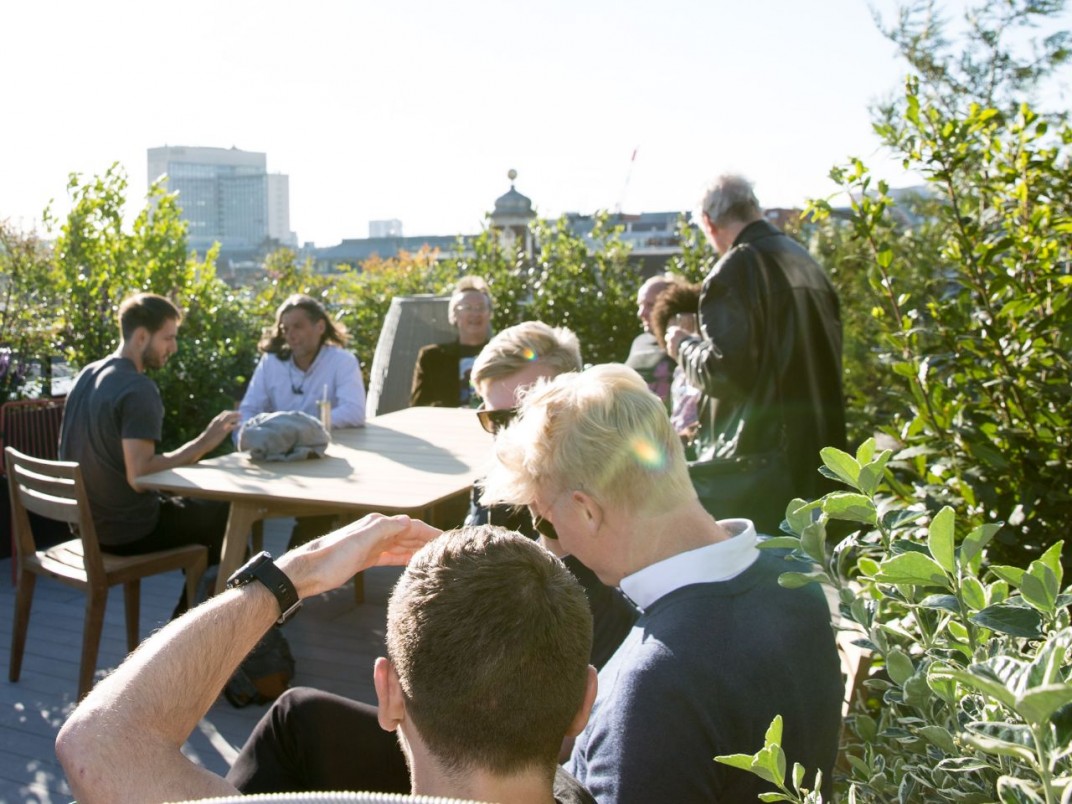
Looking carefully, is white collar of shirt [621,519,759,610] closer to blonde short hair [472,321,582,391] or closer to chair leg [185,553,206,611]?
blonde short hair [472,321,582,391]

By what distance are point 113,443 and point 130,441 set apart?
0.47ft

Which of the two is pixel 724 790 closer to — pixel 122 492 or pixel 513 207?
pixel 122 492

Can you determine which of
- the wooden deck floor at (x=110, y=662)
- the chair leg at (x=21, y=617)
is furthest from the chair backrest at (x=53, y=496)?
the wooden deck floor at (x=110, y=662)

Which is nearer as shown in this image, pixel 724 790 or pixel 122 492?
pixel 724 790

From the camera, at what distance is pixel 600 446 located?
1.65m

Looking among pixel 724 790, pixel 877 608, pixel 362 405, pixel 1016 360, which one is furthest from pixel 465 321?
pixel 877 608

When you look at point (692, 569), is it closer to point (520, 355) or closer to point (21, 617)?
point (520, 355)

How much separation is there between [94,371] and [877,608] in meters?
3.34

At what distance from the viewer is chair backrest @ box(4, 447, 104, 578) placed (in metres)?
3.16

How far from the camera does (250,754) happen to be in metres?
1.70

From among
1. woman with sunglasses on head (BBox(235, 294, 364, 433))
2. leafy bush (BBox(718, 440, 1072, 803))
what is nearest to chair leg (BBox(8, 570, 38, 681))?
woman with sunglasses on head (BBox(235, 294, 364, 433))

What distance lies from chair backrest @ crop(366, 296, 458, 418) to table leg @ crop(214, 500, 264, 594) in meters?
2.93

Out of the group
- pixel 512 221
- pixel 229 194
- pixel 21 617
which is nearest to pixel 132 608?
pixel 21 617

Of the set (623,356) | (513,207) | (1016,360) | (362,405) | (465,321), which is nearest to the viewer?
(1016,360)
